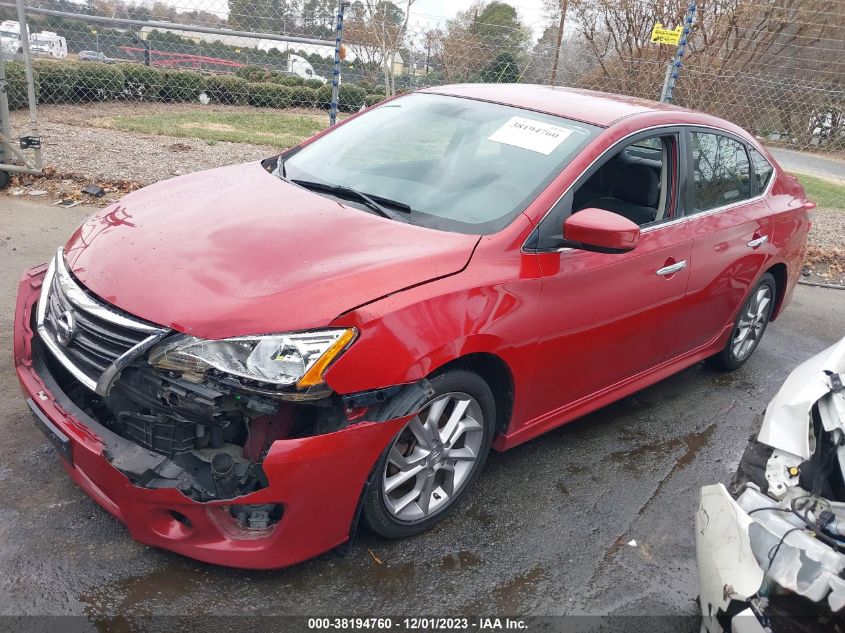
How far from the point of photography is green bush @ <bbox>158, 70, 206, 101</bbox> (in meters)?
13.5

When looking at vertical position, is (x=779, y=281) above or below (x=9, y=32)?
below

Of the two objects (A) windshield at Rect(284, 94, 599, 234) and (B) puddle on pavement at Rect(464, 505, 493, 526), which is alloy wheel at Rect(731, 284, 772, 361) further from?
(B) puddle on pavement at Rect(464, 505, 493, 526)

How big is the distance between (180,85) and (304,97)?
8.97 ft

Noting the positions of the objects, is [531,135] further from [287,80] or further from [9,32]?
[287,80]

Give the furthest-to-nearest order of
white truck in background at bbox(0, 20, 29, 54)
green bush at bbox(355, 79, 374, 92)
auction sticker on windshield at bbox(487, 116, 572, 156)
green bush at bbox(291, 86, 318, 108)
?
green bush at bbox(291, 86, 318, 108), green bush at bbox(355, 79, 374, 92), white truck in background at bbox(0, 20, 29, 54), auction sticker on windshield at bbox(487, 116, 572, 156)

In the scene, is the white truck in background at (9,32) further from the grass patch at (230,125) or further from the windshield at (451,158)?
the windshield at (451,158)

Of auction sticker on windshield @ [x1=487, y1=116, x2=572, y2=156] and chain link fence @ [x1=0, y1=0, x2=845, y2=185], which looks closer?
auction sticker on windshield @ [x1=487, y1=116, x2=572, y2=156]

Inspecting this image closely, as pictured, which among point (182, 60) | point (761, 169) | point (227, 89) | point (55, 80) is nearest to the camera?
point (761, 169)

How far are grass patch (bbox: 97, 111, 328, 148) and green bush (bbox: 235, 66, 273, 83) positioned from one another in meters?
0.98

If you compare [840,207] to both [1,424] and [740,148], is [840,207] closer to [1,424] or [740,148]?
[740,148]

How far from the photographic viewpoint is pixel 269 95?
14.4 meters

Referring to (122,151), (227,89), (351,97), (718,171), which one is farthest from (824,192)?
(122,151)

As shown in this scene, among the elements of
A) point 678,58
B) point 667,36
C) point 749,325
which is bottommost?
point 749,325

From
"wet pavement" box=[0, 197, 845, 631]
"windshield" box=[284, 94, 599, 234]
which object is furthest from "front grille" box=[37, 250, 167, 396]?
"windshield" box=[284, 94, 599, 234]
